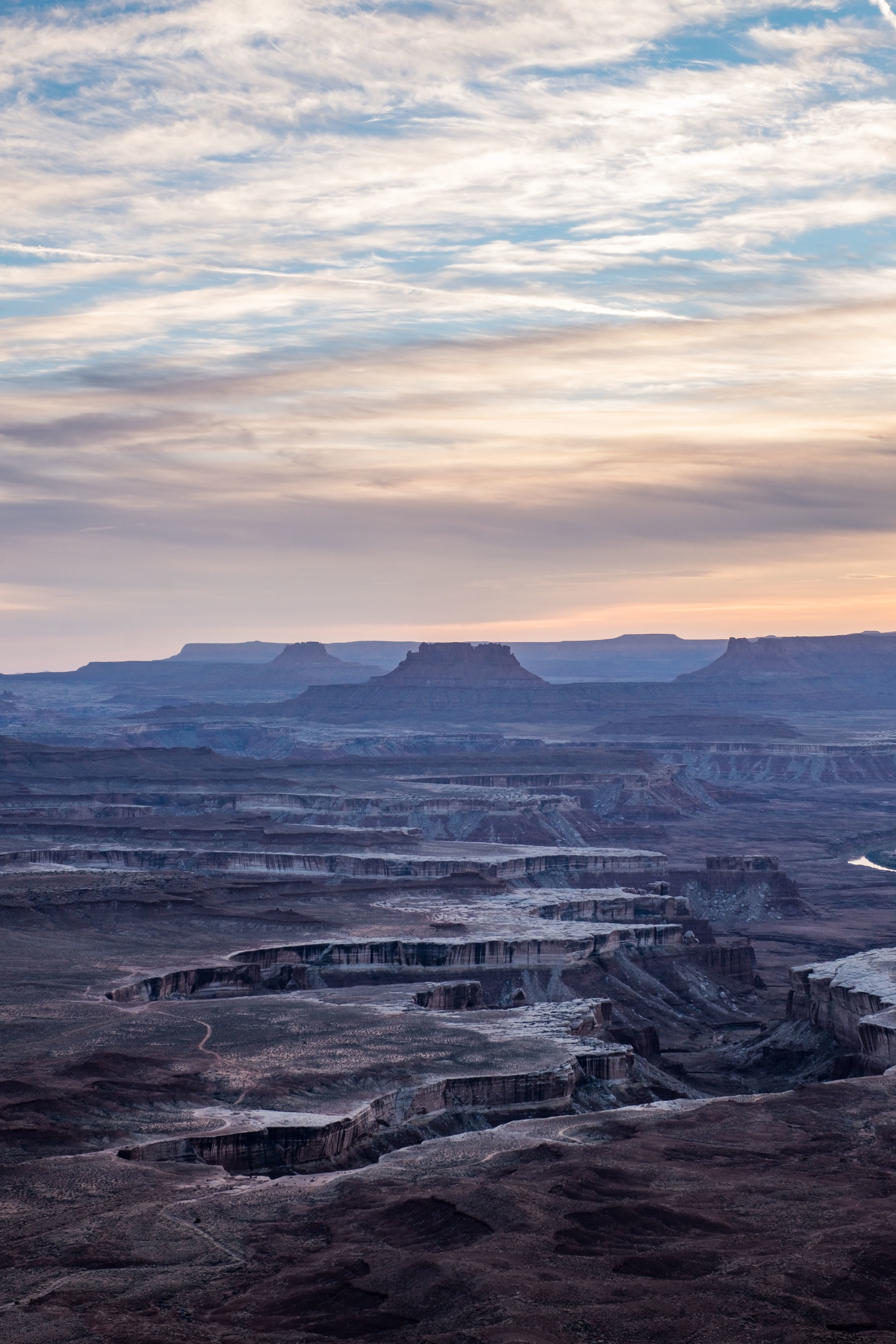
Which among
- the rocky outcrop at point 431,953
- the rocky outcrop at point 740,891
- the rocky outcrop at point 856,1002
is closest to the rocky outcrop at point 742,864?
the rocky outcrop at point 740,891

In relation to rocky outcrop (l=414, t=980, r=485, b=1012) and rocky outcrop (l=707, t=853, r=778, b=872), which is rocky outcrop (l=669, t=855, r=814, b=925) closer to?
rocky outcrop (l=707, t=853, r=778, b=872)

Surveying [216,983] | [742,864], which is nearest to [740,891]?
[742,864]

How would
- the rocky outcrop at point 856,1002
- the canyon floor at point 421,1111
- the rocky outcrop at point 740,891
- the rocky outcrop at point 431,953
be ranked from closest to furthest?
the canyon floor at point 421,1111, the rocky outcrop at point 856,1002, the rocky outcrop at point 431,953, the rocky outcrop at point 740,891

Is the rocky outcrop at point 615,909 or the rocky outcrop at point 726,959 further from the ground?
the rocky outcrop at point 615,909

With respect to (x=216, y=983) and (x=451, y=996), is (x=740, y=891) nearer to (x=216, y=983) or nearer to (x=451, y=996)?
(x=451, y=996)

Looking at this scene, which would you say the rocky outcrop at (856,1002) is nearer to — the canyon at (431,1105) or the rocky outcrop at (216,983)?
the canyon at (431,1105)

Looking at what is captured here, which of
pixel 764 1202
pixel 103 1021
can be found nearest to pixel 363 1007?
pixel 103 1021
